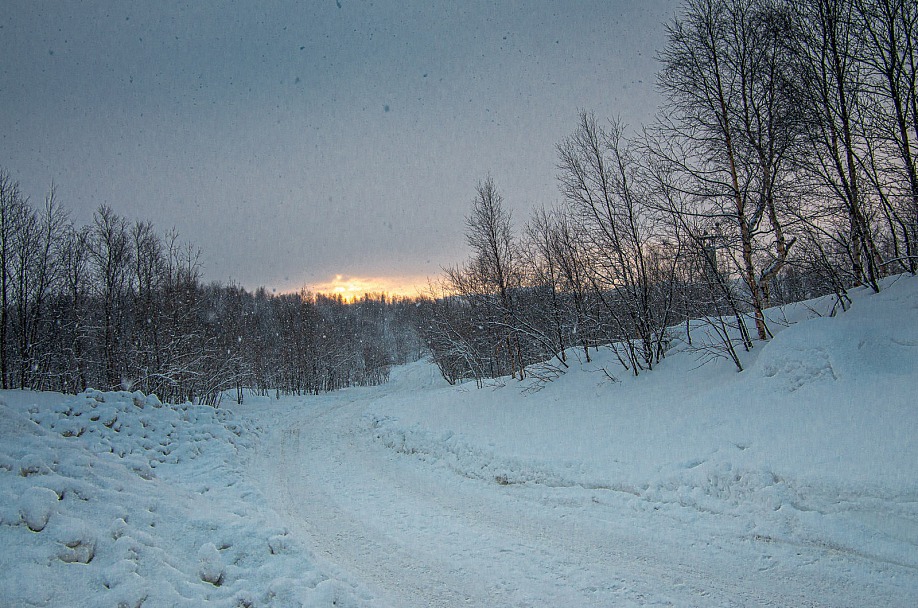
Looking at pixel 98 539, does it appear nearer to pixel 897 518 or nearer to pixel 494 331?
pixel 897 518

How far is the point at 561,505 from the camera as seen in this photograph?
6863 millimetres

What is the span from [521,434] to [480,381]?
456 inches

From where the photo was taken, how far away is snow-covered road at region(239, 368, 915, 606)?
13.3 feet

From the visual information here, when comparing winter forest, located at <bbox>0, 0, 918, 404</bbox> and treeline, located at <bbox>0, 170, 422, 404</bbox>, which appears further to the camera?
treeline, located at <bbox>0, 170, 422, 404</bbox>

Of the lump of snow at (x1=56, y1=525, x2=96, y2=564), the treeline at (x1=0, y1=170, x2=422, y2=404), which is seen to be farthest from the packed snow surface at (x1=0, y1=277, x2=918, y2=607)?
the treeline at (x1=0, y1=170, x2=422, y2=404)

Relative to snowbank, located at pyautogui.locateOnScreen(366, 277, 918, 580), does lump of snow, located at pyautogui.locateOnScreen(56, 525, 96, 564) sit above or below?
above

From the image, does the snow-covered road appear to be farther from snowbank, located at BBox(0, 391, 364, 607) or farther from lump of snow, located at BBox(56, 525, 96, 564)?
lump of snow, located at BBox(56, 525, 96, 564)

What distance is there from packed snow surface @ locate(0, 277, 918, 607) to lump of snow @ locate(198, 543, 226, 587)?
0.06 ft

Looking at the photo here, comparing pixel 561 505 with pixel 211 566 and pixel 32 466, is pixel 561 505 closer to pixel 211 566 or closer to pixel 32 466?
pixel 211 566

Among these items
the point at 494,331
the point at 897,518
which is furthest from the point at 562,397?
the point at 494,331

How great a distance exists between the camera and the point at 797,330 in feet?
27.4

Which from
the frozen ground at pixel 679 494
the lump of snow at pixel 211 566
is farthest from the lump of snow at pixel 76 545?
the frozen ground at pixel 679 494

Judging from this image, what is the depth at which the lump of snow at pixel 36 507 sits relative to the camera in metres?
3.60

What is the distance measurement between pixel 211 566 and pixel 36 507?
5.42 ft
